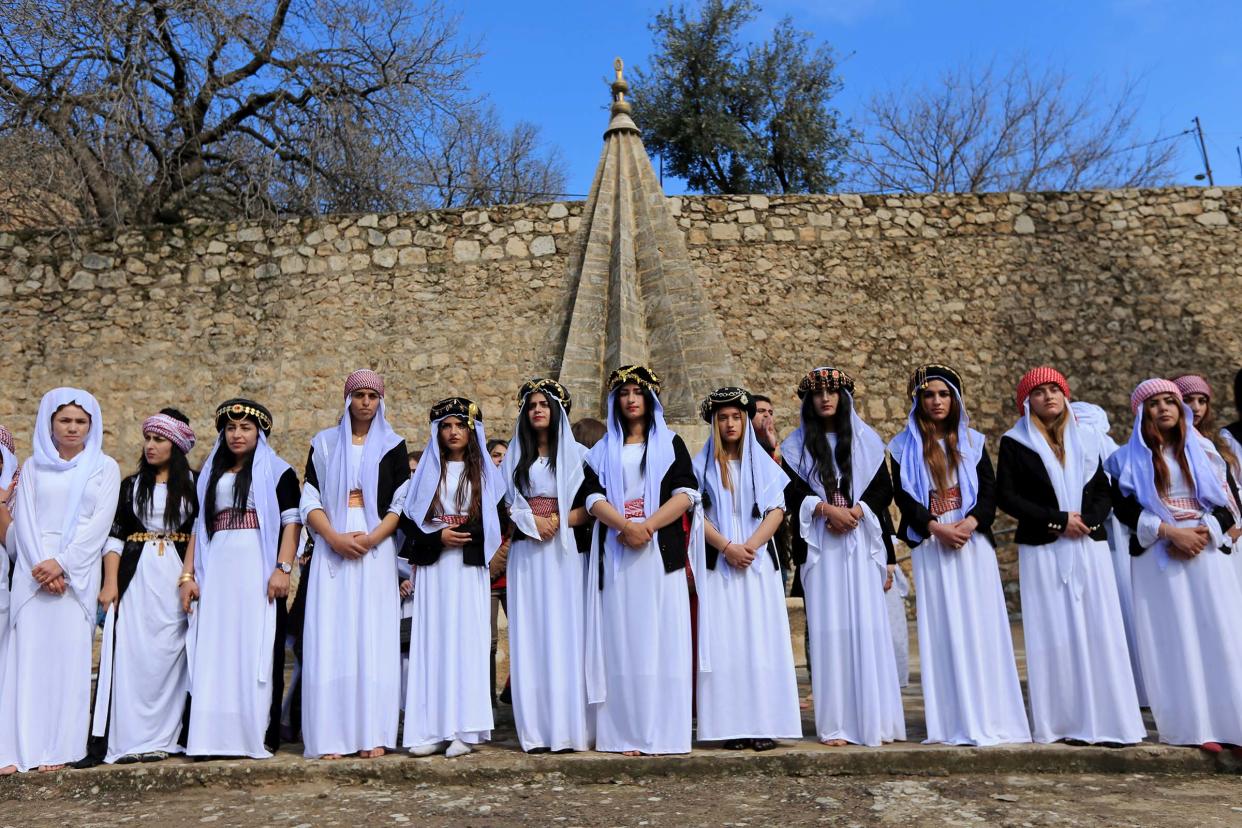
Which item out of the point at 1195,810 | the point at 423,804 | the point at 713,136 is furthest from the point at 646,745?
the point at 713,136

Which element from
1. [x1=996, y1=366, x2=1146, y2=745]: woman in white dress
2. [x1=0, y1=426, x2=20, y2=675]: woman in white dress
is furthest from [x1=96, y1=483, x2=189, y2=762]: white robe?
[x1=996, y1=366, x2=1146, y2=745]: woman in white dress

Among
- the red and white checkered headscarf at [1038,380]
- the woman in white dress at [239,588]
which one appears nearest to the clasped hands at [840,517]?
the red and white checkered headscarf at [1038,380]

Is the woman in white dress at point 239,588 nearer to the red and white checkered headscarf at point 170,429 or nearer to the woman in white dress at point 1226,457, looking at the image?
the red and white checkered headscarf at point 170,429

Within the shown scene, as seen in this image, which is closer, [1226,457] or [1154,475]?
[1154,475]

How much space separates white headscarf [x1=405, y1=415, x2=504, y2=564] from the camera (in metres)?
4.09

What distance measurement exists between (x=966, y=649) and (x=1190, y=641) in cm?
87

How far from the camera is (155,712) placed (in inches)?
157

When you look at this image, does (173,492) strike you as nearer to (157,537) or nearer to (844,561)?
(157,537)

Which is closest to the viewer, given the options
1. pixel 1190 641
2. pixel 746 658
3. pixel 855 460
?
pixel 1190 641

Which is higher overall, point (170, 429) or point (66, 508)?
point (170, 429)

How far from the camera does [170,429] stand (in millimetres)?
4246

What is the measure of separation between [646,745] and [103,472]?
2.67 m

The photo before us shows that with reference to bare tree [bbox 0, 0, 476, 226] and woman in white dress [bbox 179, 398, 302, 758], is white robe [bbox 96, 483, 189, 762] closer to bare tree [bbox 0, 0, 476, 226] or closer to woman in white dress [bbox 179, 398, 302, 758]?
woman in white dress [bbox 179, 398, 302, 758]

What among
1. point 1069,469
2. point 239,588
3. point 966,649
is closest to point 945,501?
point 1069,469
